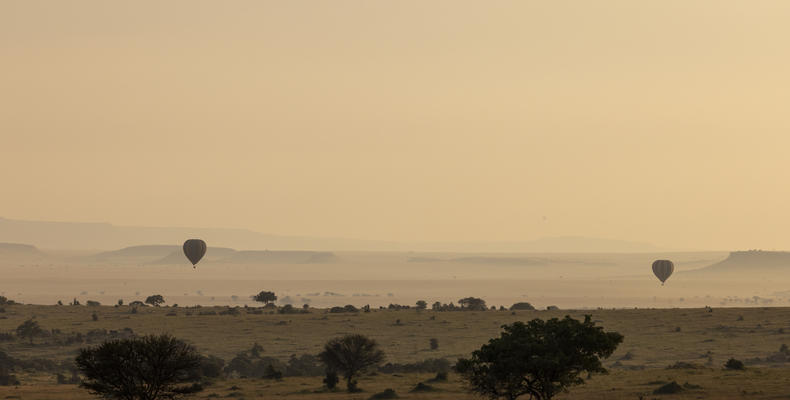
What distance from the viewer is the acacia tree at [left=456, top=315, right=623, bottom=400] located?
4106 cm

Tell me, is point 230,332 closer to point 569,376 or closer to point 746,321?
point 746,321

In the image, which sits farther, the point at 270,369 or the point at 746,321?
the point at 746,321

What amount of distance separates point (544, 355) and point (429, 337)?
169 feet

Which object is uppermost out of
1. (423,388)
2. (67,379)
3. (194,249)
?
(194,249)

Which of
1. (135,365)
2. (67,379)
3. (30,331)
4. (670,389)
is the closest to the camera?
(135,365)

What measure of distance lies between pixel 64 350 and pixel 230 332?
49.2ft

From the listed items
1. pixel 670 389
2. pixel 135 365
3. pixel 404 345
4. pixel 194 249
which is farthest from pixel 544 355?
pixel 194 249

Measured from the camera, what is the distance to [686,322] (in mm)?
96062

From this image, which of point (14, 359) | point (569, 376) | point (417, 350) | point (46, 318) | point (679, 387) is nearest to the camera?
point (569, 376)

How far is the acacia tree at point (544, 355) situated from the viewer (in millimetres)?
41062

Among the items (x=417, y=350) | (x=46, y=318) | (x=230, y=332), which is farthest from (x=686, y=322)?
(x=46, y=318)

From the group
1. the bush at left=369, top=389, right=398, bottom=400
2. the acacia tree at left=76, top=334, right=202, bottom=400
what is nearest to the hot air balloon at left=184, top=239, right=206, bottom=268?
the bush at left=369, top=389, right=398, bottom=400

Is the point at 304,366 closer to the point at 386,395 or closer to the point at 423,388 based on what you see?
the point at 423,388

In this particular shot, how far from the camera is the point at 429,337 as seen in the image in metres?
92.4
